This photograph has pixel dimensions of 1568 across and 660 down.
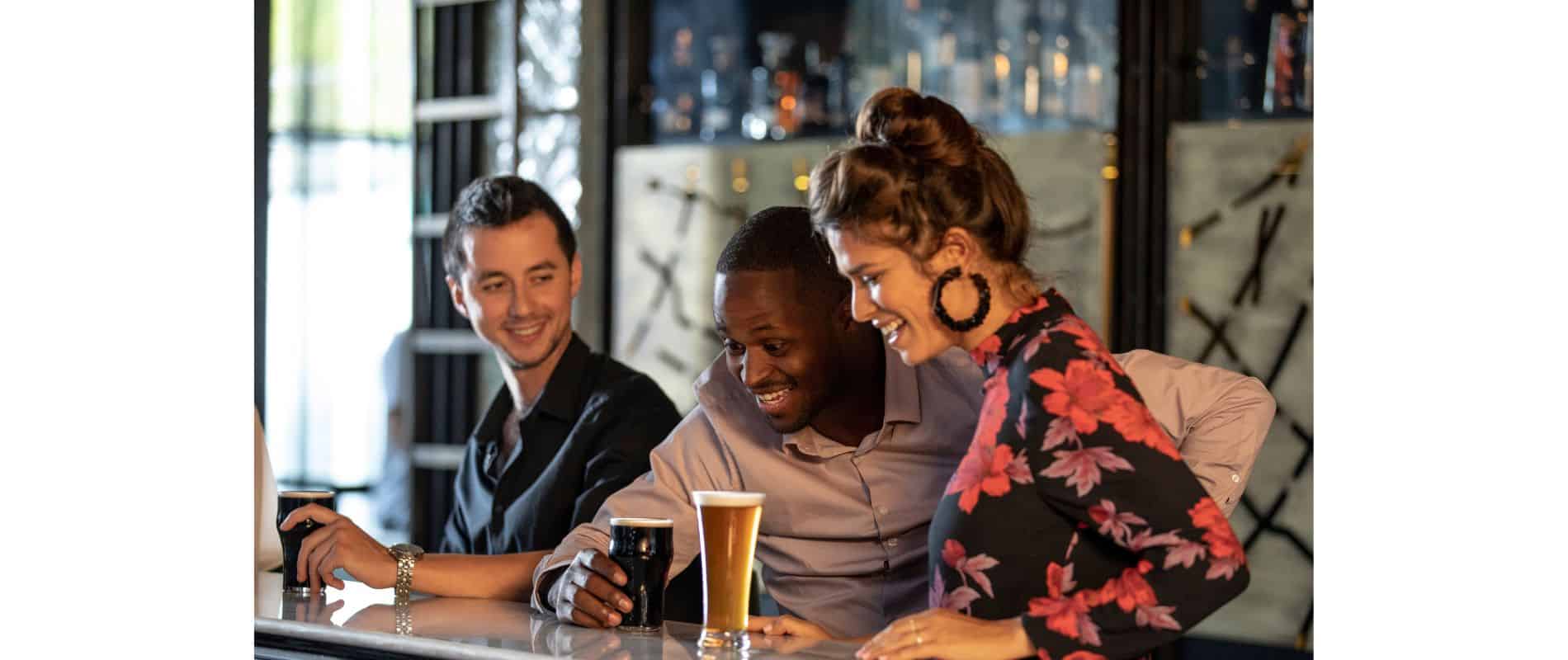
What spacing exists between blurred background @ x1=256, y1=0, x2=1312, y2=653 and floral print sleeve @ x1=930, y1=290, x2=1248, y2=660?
256 centimetres

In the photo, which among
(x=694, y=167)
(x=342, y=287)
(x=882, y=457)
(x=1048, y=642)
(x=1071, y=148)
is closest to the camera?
(x=1048, y=642)

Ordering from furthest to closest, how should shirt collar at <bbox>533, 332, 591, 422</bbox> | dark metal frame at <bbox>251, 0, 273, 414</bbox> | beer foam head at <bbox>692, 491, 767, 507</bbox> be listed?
1. dark metal frame at <bbox>251, 0, 273, 414</bbox>
2. shirt collar at <bbox>533, 332, 591, 422</bbox>
3. beer foam head at <bbox>692, 491, 767, 507</bbox>

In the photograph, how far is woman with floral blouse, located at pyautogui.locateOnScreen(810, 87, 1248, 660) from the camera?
4.85ft

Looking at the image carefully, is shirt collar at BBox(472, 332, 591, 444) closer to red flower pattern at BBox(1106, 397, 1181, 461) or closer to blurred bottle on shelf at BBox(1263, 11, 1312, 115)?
red flower pattern at BBox(1106, 397, 1181, 461)

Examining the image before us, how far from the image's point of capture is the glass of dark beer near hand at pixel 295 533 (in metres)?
2.31

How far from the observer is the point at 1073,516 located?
1546 millimetres

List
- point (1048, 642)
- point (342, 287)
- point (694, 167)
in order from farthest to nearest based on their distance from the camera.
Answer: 1. point (342, 287)
2. point (694, 167)
3. point (1048, 642)

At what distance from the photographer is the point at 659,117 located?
200 inches

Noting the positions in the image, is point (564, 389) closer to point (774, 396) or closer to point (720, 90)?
point (774, 396)

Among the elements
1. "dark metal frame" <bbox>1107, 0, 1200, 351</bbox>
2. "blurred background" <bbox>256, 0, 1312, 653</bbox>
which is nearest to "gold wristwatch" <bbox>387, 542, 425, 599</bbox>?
"blurred background" <bbox>256, 0, 1312, 653</bbox>
